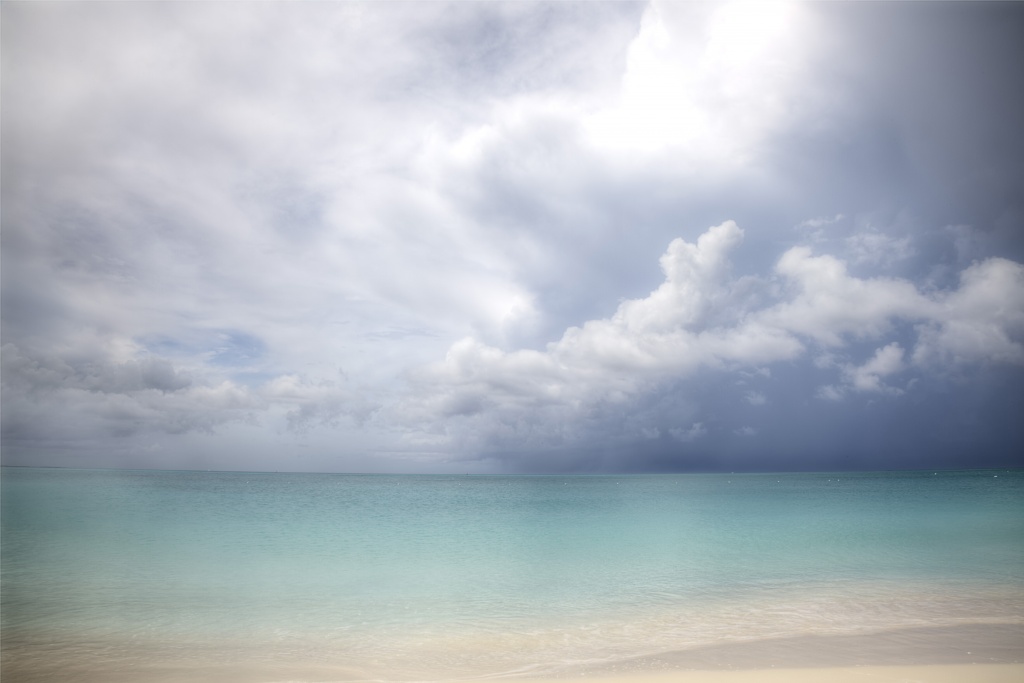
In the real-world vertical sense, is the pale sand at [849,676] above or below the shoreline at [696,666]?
above

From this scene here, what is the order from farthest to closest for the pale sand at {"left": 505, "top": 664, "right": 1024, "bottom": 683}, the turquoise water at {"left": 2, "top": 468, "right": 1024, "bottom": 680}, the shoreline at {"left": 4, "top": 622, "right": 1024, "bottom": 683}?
the turquoise water at {"left": 2, "top": 468, "right": 1024, "bottom": 680}, the shoreline at {"left": 4, "top": 622, "right": 1024, "bottom": 683}, the pale sand at {"left": 505, "top": 664, "right": 1024, "bottom": 683}

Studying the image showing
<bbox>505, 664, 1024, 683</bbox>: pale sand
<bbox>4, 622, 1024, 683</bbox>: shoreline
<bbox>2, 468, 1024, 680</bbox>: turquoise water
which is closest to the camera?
<bbox>505, 664, 1024, 683</bbox>: pale sand

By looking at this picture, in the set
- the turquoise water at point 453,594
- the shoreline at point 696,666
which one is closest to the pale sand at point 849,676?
the shoreline at point 696,666

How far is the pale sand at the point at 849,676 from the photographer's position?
8.70 meters

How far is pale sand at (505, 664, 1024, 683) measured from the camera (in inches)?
343

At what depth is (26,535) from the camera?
28.5 metres

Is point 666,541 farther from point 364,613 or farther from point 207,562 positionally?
point 207,562

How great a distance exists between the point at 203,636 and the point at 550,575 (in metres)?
11.2

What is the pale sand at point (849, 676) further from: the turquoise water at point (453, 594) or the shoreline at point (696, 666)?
the turquoise water at point (453, 594)

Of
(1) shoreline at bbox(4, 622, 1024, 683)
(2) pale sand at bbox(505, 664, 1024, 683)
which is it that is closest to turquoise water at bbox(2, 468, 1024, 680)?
(1) shoreline at bbox(4, 622, 1024, 683)

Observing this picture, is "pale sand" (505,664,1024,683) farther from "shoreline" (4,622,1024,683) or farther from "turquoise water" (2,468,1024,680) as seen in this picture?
"turquoise water" (2,468,1024,680)

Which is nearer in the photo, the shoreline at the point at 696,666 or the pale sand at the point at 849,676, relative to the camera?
the pale sand at the point at 849,676

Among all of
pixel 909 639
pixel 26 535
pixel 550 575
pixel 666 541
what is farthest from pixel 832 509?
pixel 26 535

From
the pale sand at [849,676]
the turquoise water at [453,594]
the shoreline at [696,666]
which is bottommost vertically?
the turquoise water at [453,594]
